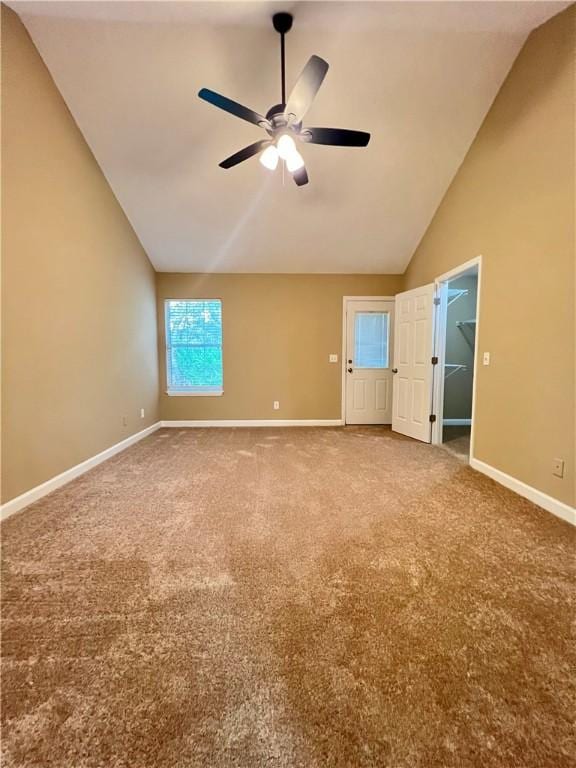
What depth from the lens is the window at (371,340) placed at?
5086 mm

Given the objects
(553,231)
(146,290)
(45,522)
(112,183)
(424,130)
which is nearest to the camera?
(45,522)

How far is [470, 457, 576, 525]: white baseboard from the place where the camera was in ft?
6.89

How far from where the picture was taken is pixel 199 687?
1.03m

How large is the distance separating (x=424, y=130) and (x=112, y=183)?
335cm

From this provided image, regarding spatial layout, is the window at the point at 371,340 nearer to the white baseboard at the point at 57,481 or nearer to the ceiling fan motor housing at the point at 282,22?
the ceiling fan motor housing at the point at 282,22

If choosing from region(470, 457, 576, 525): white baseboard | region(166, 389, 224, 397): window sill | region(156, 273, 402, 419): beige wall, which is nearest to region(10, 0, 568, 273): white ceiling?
region(156, 273, 402, 419): beige wall

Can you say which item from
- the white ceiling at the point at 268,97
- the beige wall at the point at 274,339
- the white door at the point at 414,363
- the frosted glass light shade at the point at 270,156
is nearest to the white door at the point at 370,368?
the beige wall at the point at 274,339

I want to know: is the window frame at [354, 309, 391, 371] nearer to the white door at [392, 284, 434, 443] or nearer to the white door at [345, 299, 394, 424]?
the white door at [345, 299, 394, 424]

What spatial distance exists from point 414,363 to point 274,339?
216 centimetres

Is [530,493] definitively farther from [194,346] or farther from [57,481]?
[194,346]

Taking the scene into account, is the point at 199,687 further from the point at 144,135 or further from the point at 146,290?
the point at 146,290

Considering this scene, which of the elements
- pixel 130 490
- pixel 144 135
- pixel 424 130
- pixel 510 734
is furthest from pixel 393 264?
pixel 510 734

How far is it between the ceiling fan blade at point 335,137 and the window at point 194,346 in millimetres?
3049

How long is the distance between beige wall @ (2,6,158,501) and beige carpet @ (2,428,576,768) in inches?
27.4
